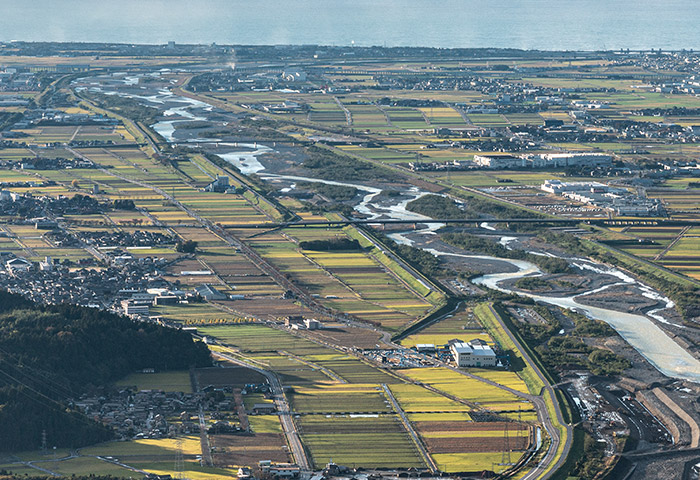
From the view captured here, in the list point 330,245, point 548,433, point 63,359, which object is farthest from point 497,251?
point 63,359

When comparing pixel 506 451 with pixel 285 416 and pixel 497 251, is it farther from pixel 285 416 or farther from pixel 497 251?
pixel 497 251

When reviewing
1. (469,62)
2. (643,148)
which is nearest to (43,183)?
(643,148)

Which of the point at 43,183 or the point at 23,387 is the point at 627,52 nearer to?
the point at 43,183

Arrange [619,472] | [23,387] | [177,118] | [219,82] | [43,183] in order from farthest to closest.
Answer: [219,82], [177,118], [43,183], [23,387], [619,472]

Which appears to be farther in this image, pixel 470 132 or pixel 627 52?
pixel 627 52

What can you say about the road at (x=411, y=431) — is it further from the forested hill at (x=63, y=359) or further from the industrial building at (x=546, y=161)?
the industrial building at (x=546, y=161)

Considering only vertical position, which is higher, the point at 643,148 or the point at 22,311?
the point at 643,148

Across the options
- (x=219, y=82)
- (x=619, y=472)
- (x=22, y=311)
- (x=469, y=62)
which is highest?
(x=469, y=62)
